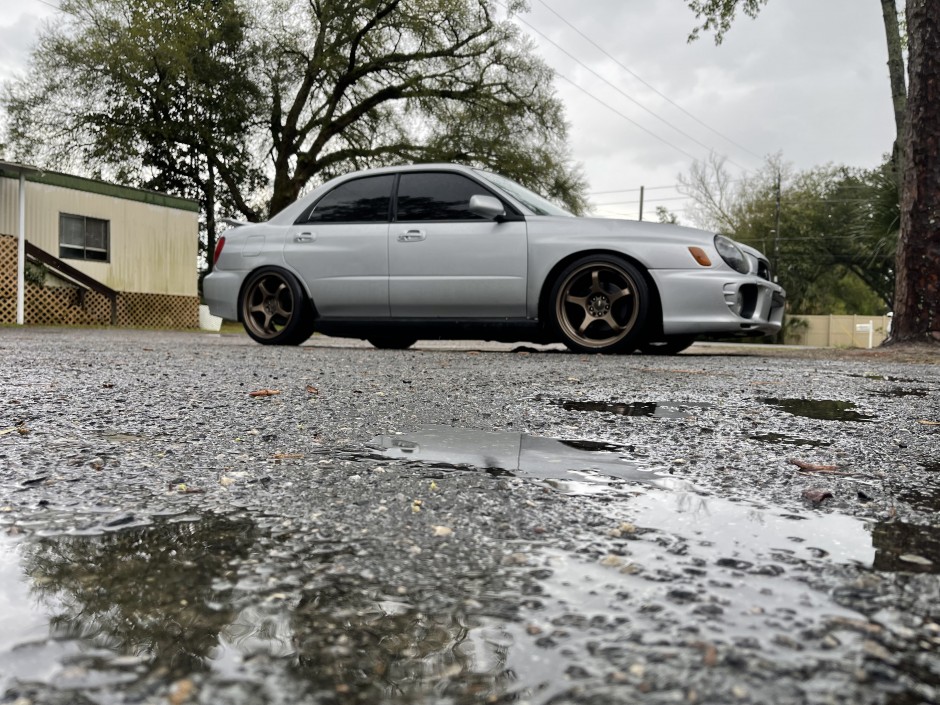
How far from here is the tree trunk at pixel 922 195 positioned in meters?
9.34

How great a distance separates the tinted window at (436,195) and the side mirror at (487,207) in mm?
225

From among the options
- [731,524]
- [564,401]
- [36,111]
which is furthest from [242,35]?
[731,524]

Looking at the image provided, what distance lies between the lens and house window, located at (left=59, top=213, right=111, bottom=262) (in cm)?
2166

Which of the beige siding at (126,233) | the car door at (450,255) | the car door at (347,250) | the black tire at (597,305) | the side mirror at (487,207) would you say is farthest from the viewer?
the beige siding at (126,233)

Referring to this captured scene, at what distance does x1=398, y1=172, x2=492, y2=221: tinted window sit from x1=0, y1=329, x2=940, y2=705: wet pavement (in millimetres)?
4661

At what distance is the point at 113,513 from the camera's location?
1764 mm

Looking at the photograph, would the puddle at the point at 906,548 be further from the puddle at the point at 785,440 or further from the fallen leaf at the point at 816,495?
the puddle at the point at 785,440

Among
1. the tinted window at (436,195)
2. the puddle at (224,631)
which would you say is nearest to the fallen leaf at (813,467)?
the puddle at (224,631)

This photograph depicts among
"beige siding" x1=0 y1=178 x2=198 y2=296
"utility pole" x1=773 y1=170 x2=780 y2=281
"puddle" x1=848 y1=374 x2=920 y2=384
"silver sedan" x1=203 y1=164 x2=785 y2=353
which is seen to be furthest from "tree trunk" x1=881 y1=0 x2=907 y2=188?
"utility pole" x1=773 y1=170 x2=780 y2=281

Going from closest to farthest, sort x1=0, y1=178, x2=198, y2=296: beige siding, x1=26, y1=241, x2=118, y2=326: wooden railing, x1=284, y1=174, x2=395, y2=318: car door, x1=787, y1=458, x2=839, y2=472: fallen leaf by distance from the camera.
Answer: x1=787, y1=458, x2=839, y2=472: fallen leaf < x1=284, y1=174, x2=395, y2=318: car door < x1=26, y1=241, x2=118, y2=326: wooden railing < x1=0, y1=178, x2=198, y2=296: beige siding

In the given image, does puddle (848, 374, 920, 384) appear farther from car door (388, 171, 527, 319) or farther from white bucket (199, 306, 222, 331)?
white bucket (199, 306, 222, 331)

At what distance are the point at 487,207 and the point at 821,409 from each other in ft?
13.5

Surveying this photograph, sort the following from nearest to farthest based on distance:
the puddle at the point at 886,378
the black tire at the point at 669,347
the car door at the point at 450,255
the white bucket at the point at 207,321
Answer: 1. the puddle at the point at 886,378
2. the car door at the point at 450,255
3. the black tire at the point at 669,347
4. the white bucket at the point at 207,321

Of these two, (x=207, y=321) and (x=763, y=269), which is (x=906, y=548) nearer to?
(x=763, y=269)
